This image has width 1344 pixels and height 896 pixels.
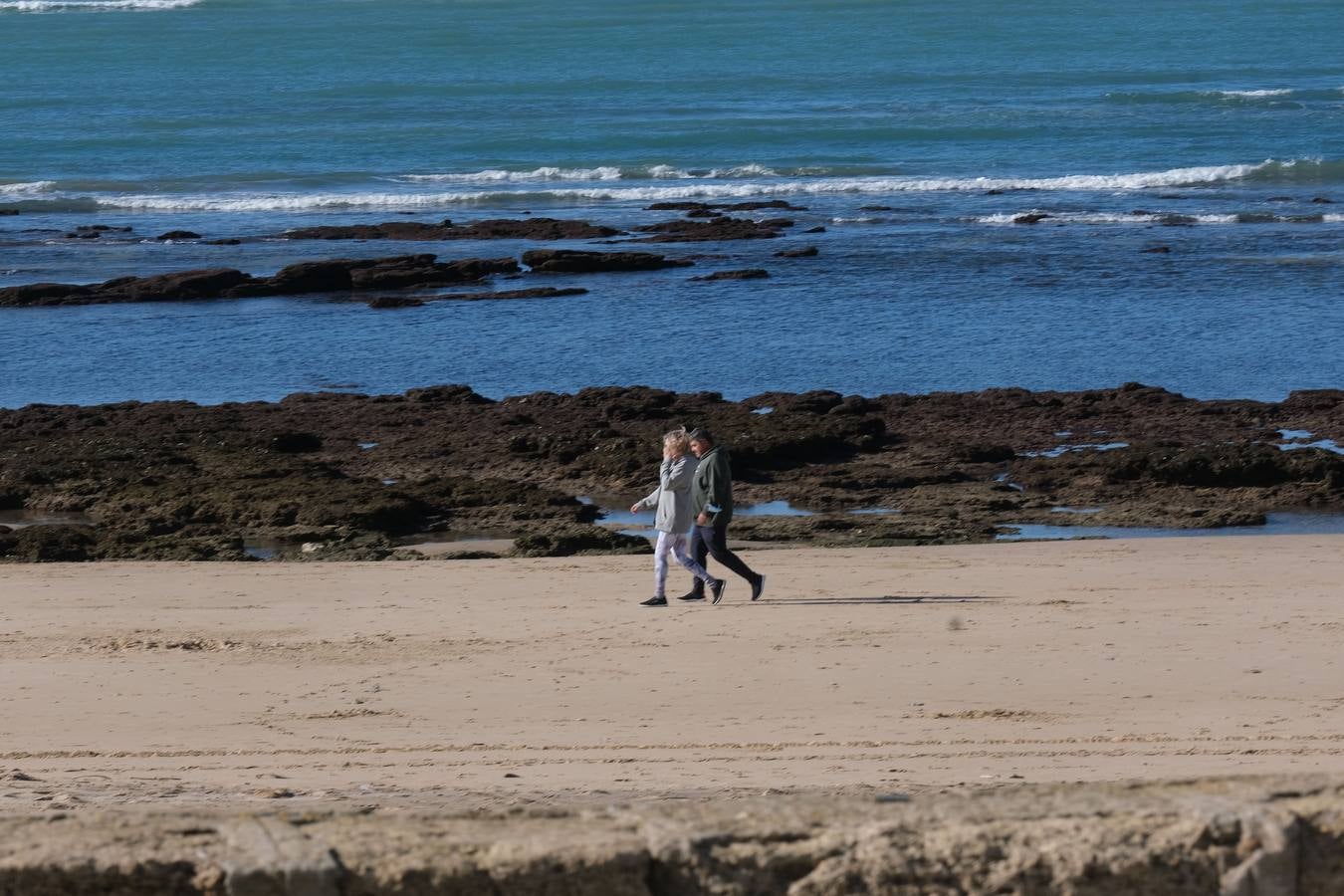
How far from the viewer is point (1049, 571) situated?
1305 cm

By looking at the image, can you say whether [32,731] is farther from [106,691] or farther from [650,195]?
[650,195]

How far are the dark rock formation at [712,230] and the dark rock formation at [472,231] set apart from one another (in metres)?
0.98

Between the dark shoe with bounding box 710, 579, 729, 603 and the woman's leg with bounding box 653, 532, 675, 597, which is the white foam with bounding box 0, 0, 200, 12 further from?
the dark shoe with bounding box 710, 579, 729, 603

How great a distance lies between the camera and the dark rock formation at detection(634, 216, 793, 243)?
35375 mm

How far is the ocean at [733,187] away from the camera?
24344 mm

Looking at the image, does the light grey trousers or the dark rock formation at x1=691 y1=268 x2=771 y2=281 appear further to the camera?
the dark rock formation at x1=691 y1=268 x2=771 y2=281

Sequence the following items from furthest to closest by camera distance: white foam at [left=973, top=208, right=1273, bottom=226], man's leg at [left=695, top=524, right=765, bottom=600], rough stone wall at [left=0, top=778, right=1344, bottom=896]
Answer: white foam at [left=973, top=208, right=1273, bottom=226], man's leg at [left=695, top=524, right=765, bottom=600], rough stone wall at [left=0, top=778, right=1344, bottom=896]

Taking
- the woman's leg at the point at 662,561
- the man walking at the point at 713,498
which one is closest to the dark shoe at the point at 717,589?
the man walking at the point at 713,498

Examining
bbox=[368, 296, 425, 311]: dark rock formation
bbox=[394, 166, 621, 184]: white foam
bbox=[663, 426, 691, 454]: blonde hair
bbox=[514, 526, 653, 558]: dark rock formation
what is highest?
bbox=[394, 166, 621, 184]: white foam

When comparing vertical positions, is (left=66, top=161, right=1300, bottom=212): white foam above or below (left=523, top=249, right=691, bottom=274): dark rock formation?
above

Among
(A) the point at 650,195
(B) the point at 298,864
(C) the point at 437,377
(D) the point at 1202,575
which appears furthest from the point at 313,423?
(A) the point at 650,195

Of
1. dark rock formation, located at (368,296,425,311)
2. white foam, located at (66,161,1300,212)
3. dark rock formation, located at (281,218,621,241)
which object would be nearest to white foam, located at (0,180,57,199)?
white foam, located at (66,161,1300,212)

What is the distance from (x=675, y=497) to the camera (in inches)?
455

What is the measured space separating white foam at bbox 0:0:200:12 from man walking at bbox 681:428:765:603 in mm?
110824
